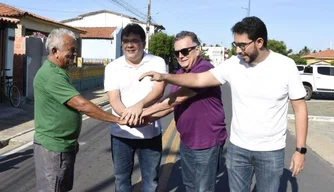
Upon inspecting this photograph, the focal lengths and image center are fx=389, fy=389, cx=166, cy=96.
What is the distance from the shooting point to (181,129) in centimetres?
330

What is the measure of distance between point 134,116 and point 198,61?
71cm

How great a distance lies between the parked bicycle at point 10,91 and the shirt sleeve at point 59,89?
9.72 metres

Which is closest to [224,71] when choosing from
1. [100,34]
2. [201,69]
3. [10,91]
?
[201,69]

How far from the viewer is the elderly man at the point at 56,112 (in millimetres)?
2865

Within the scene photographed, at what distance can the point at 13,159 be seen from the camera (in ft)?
21.4

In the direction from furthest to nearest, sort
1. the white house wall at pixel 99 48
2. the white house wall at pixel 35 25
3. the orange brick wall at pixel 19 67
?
the white house wall at pixel 99 48 → the white house wall at pixel 35 25 → the orange brick wall at pixel 19 67

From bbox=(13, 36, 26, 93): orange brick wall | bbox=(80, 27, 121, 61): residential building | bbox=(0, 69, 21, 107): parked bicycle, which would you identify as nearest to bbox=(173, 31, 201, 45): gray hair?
bbox=(0, 69, 21, 107): parked bicycle

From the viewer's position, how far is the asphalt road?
5.22 metres

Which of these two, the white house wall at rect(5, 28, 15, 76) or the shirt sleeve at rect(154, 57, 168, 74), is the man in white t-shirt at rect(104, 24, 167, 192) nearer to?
the shirt sleeve at rect(154, 57, 168, 74)

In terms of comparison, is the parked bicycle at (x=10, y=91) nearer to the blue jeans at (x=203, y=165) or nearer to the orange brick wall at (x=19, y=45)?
the orange brick wall at (x=19, y=45)

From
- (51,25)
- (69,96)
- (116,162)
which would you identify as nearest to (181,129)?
(116,162)

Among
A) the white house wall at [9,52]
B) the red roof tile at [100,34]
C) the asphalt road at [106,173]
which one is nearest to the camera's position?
the asphalt road at [106,173]

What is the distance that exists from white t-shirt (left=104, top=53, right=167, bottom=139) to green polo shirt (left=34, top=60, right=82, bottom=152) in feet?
1.71

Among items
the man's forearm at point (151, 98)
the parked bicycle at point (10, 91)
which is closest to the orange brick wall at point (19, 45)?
the parked bicycle at point (10, 91)
